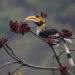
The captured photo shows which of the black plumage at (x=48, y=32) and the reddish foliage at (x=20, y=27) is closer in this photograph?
the reddish foliage at (x=20, y=27)

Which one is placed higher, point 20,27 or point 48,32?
point 20,27

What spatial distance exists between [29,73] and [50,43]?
24.1 ft

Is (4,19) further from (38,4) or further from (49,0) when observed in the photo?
(49,0)

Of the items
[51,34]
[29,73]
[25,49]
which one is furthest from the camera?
→ [25,49]

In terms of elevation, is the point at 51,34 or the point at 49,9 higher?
the point at 51,34

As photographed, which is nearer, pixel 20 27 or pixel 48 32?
pixel 20 27

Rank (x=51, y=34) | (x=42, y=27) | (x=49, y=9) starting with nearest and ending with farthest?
(x=51, y=34) → (x=42, y=27) → (x=49, y=9)

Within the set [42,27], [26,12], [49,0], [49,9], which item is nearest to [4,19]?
[26,12]

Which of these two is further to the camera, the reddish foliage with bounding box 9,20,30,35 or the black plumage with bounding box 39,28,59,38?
the black plumage with bounding box 39,28,59,38

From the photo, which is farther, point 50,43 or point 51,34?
point 51,34

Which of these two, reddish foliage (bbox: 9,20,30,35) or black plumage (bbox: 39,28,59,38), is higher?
reddish foliage (bbox: 9,20,30,35)

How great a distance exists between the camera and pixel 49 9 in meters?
15.2

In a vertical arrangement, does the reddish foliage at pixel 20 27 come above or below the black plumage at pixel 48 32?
above

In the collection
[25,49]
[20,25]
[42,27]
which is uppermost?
[20,25]
